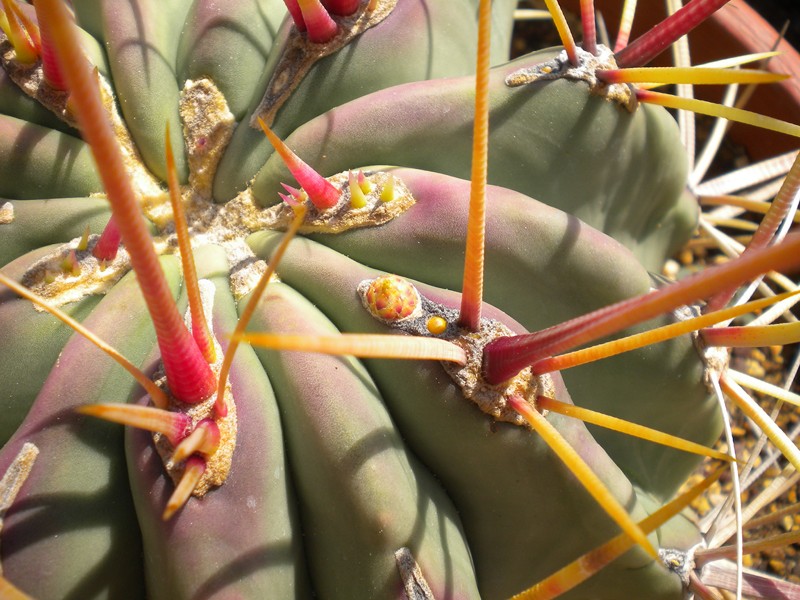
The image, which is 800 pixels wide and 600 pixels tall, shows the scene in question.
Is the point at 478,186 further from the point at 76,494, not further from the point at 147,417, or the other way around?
the point at 76,494

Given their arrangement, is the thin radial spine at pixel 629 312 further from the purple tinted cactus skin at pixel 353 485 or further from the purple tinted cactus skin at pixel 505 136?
the purple tinted cactus skin at pixel 505 136

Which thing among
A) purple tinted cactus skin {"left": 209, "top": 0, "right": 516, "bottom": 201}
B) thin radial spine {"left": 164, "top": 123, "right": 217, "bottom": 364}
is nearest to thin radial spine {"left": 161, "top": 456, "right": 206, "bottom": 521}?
thin radial spine {"left": 164, "top": 123, "right": 217, "bottom": 364}

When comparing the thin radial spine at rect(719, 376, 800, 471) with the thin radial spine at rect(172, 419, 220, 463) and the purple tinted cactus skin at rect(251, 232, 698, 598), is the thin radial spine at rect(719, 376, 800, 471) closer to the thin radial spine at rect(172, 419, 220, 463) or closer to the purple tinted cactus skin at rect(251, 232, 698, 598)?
the purple tinted cactus skin at rect(251, 232, 698, 598)

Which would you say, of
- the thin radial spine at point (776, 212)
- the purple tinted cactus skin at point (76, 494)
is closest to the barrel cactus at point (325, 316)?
the purple tinted cactus skin at point (76, 494)

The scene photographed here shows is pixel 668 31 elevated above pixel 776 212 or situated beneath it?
elevated above

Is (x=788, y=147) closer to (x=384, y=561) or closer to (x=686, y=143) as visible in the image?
(x=686, y=143)

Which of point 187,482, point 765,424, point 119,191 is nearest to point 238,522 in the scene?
point 187,482

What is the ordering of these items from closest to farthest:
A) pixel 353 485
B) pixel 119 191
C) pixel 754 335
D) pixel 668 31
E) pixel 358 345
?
pixel 119 191
pixel 358 345
pixel 353 485
pixel 754 335
pixel 668 31
